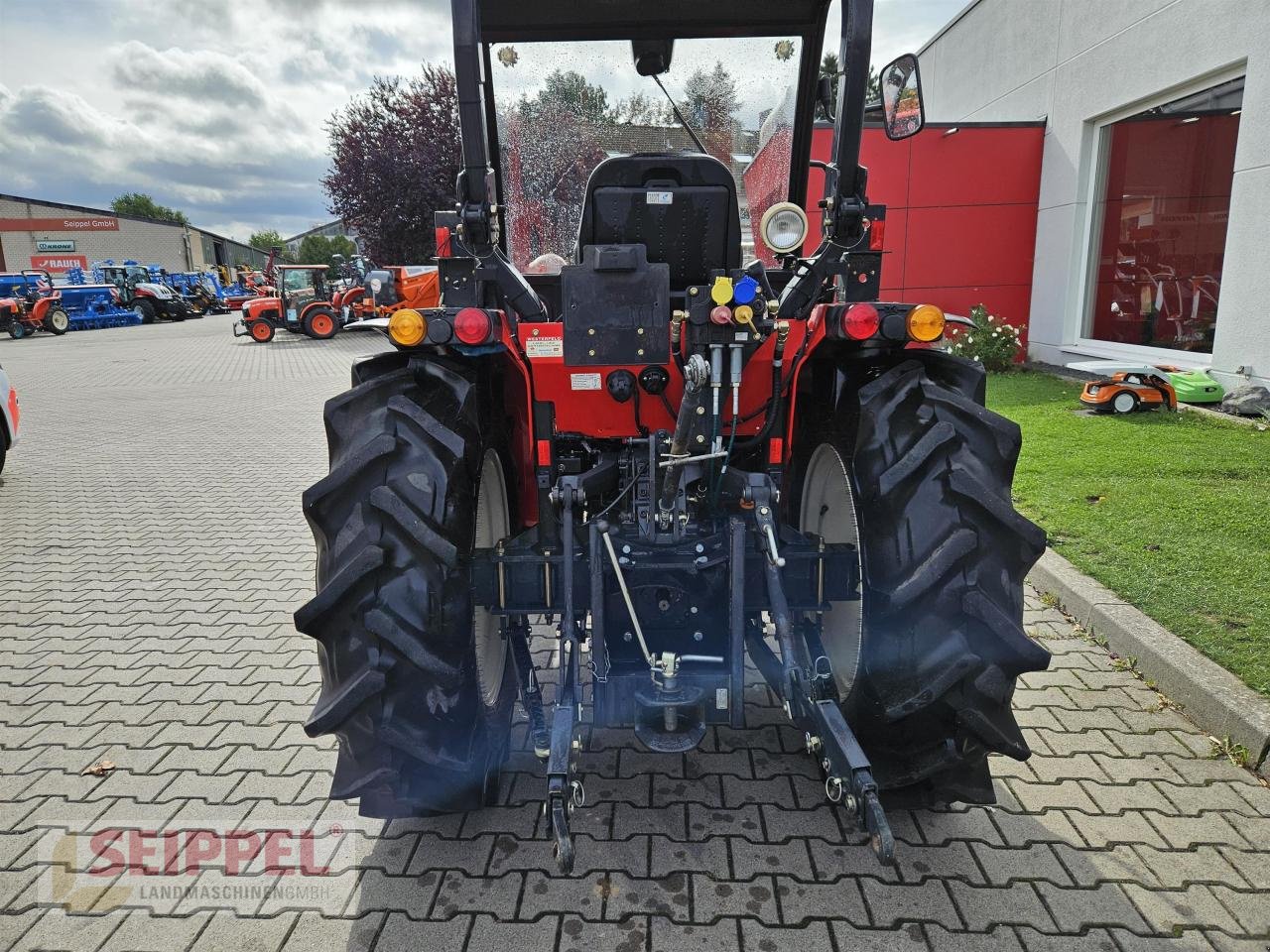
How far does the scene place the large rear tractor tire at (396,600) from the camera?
235cm

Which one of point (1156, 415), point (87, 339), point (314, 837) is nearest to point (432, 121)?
point (87, 339)

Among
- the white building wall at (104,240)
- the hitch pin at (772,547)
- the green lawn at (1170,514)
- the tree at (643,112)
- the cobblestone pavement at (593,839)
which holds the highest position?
the white building wall at (104,240)

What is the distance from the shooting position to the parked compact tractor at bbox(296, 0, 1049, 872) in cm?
236

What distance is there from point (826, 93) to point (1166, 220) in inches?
368

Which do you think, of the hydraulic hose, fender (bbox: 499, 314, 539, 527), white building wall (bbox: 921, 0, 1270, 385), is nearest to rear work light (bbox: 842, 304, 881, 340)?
the hydraulic hose

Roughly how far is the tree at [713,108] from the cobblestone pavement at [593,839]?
238 centimetres

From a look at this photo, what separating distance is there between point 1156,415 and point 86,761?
9.13 m

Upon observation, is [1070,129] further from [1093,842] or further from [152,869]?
[152,869]

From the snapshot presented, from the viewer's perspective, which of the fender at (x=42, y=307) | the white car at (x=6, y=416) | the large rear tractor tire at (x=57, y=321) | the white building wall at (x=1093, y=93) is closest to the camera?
the white car at (x=6, y=416)

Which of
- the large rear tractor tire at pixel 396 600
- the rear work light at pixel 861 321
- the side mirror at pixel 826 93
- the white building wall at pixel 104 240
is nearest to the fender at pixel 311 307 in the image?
the side mirror at pixel 826 93

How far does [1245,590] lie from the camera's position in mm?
4230

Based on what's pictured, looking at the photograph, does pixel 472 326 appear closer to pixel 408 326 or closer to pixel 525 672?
pixel 408 326

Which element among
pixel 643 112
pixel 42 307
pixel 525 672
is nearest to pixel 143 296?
pixel 42 307

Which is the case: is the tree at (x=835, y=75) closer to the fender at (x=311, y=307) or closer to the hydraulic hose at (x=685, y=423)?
the hydraulic hose at (x=685, y=423)
